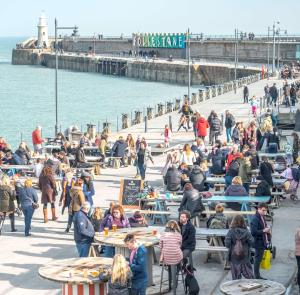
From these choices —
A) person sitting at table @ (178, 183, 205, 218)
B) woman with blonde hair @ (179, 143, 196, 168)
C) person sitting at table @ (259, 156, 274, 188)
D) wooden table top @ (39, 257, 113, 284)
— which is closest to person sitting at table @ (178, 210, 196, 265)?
wooden table top @ (39, 257, 113, 284)

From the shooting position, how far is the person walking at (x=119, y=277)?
1169 cm

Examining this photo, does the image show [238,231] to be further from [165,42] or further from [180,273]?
[165,42]

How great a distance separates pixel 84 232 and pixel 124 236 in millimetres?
863

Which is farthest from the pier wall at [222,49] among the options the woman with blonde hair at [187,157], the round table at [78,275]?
the round table at [78,275]

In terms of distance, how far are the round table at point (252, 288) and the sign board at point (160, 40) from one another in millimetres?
133232

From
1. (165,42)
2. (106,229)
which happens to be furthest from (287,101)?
(165,42)

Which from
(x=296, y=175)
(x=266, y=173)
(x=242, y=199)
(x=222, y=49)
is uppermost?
(x=222, y=49)

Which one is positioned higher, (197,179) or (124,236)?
(197,179)

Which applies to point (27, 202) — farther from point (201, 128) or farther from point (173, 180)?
point (201, 128)

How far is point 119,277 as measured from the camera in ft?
38.7

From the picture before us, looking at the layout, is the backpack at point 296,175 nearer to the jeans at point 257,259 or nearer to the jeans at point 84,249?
the jeans at point 257,259

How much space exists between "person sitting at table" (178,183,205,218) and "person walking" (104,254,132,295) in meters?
4.86

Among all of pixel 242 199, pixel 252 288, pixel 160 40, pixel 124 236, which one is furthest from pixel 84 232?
pixel 160 40

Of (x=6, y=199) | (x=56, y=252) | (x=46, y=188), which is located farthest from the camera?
(x=46, y=188)
